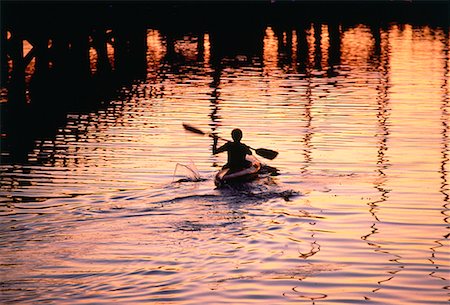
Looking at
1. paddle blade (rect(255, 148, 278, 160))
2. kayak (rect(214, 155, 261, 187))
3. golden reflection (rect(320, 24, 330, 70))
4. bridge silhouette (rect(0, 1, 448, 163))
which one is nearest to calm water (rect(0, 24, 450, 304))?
kayak (rect(214, 155, 261, 187))

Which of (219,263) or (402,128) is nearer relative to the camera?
(219,263)

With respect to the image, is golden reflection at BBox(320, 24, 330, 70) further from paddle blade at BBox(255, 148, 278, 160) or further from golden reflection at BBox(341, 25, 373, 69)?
paddle blade at BBox(255, 148, 278, 160)

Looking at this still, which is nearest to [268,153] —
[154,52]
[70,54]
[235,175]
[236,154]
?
[236,154]

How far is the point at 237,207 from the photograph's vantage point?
57.6 feet

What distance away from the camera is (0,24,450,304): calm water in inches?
509

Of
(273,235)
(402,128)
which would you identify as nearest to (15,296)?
(273,235)

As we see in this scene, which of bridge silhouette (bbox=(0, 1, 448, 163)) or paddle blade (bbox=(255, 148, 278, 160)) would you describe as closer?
paddle blade (bbox=(255, 148, 278, 160))

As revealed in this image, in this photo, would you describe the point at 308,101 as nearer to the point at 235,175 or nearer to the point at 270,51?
the point at 235,175

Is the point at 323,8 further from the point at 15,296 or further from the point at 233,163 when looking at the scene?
the point at 15,296

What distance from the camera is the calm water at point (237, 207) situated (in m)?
12.9

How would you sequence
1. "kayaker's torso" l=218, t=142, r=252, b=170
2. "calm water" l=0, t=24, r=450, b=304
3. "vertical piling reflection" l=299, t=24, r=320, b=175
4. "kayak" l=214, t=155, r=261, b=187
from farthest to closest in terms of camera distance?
1. "vertical piling reflection" l=299, t=24, r=320, b=175
2. "kayaker's torso" l=218, t=142, r=252, b=170
3. "kayak" l=214, t=155, r=261, b=187
4. "calm water" l=0, t=24, r=450, b=304

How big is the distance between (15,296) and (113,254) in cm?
222

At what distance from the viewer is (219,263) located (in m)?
13.9

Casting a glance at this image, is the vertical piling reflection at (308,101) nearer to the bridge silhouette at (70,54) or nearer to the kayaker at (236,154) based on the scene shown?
the bridge silhouette at (70,54)
